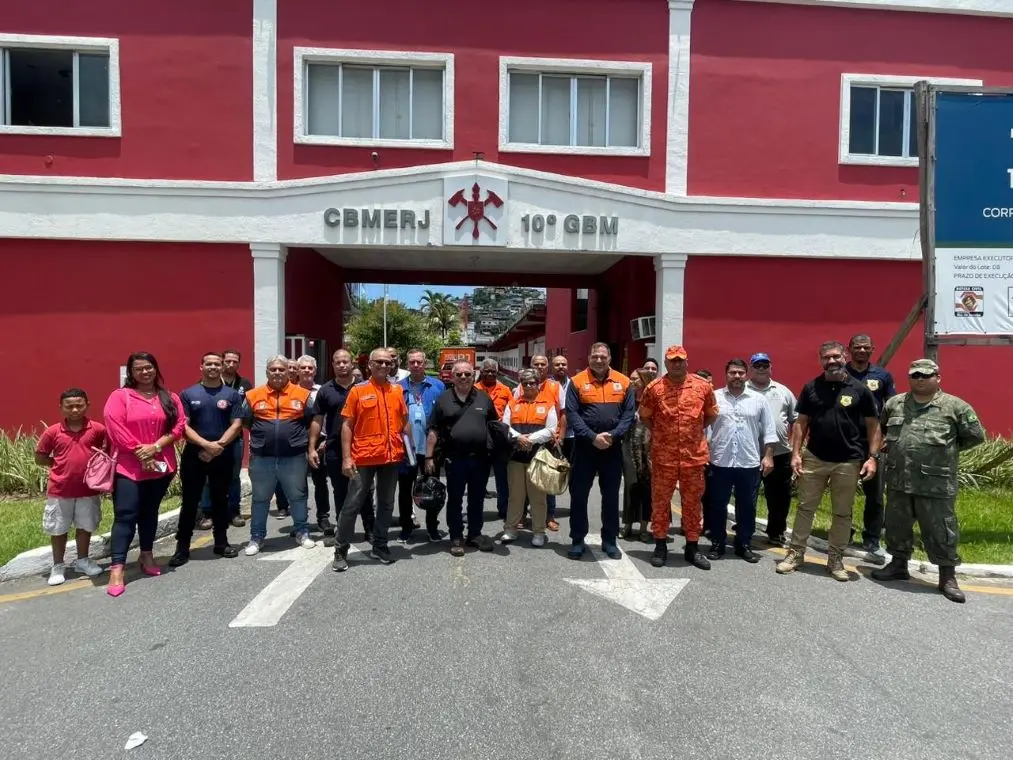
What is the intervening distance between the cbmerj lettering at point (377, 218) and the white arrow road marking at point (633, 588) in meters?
6.92

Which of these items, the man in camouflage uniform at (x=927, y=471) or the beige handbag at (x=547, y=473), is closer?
the man in camouflage uniform at (x=927, y=471)

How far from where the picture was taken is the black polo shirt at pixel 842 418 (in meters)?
5.49

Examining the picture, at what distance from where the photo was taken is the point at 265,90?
33.9ft

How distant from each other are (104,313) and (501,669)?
9.52 metres

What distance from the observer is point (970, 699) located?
346 centimetres

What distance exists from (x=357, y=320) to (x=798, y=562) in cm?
4429

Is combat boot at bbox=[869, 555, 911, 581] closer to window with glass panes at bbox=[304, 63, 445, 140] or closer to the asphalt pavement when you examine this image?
the asphalt pavement

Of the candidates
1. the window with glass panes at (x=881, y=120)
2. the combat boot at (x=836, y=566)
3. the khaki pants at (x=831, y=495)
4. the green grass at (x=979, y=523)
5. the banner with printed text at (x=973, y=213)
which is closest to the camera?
the combat boot at (x=836, y=566)

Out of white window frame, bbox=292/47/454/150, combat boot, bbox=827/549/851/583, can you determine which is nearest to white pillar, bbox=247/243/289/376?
white window frame, bbox=292/47/454/150

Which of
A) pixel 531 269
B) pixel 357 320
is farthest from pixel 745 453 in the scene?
pixel 357 320

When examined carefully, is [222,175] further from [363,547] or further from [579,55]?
[363,547]

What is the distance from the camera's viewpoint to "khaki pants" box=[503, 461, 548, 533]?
6.25 metres

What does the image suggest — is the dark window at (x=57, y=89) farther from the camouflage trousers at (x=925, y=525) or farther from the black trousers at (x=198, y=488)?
the camouflage trousers at (x=925, y=525)

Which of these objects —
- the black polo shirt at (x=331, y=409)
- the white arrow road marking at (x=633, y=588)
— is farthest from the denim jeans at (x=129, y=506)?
the white arrow road marking at (x=633, y=588)
